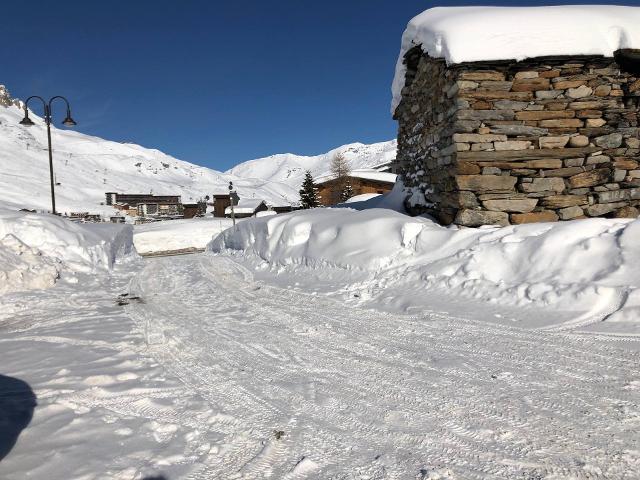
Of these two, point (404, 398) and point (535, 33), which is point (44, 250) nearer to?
point (404, 398)

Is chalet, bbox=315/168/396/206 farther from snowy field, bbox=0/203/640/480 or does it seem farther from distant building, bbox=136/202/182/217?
snowy field, bbox=0/203/640/480

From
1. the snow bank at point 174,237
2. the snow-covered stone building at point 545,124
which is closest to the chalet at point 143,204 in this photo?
the snow bank at point 174,237

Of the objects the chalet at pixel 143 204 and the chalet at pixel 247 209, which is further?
the chalet at pixel 143 204

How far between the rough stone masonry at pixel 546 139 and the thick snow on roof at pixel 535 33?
0.18 meters

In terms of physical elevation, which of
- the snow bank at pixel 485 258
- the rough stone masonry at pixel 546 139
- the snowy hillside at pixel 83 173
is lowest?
the snow bank at pixel 485 258

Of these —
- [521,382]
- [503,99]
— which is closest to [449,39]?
[503,99]

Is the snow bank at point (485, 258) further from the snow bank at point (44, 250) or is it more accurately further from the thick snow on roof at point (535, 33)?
the snow bank at point (44, 250)

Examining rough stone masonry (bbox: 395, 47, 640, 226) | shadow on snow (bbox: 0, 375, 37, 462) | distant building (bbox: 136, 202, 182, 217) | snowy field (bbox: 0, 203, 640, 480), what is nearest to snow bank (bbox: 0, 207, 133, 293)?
snowy field (bbox: 0, 203, 640, 480)

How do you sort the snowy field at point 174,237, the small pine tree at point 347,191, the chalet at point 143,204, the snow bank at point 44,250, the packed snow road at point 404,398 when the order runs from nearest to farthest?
the packed snow road at point 404,398, the snow bank at point 44,250, the snowy field at point 174,237, the small pine tree at point 347,191, the chalet at point 143,204

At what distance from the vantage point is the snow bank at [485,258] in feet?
15.1

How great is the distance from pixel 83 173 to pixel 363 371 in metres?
93.5

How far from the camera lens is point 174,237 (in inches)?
891

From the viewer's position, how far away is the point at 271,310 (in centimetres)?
574

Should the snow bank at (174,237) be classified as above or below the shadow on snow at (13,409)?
above
